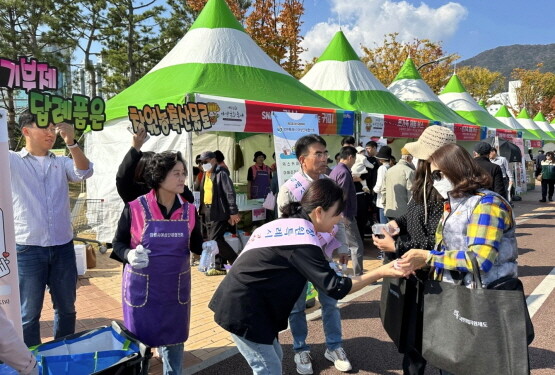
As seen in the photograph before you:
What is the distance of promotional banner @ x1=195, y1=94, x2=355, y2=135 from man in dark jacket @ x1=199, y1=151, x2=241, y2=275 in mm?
690

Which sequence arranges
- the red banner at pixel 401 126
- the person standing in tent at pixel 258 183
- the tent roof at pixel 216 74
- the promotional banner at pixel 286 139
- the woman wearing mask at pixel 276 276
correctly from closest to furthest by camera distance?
the woman wearing mask at pixel 276 276 < the promotional banner at pixel 286 139 < the tent roof at pixel 216 74 < the person standing in tent at pixel 258 183 < the red banner at pixel 401 126

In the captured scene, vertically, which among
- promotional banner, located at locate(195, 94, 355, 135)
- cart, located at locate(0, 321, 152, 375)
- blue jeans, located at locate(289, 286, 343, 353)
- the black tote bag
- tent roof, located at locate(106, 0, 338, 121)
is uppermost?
tent roof, located at locate(106, 0, 338, 121)

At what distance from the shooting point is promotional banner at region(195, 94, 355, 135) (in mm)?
Answer: 6469

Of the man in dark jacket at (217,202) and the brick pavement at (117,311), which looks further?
the man in dark jacket at (217,202)

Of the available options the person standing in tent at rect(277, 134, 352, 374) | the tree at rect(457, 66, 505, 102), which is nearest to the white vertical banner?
the person standing in tent at rect(277, 134, 352, 374)

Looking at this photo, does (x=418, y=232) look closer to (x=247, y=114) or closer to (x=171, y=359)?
(x=171, y=359)

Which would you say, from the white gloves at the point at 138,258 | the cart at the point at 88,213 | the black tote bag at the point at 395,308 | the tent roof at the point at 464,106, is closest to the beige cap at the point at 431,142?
the black tote bag at the point at 395,308

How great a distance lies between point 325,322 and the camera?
3254 millimetres

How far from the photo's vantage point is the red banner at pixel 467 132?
45.4 ft

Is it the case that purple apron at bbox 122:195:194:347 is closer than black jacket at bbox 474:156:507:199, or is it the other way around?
purple apron at bbox 122:195:194:347

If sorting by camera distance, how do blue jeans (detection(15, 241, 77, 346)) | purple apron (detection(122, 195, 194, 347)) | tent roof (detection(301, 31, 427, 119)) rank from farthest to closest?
tent roof (detection(301, 31, 427, 119)) → blue jeans (detection(15, 241, 77, 346)) → purple apron (detection(122, 195, 194, 347))

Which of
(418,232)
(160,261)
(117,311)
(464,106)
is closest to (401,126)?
(117,311)

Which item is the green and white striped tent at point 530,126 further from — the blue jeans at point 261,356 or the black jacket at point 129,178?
the blue jeans at point 261,356

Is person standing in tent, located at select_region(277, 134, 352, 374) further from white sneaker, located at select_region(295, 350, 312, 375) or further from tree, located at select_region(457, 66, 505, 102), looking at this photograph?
tree, located at select_region(457, 66, 505, 102)
